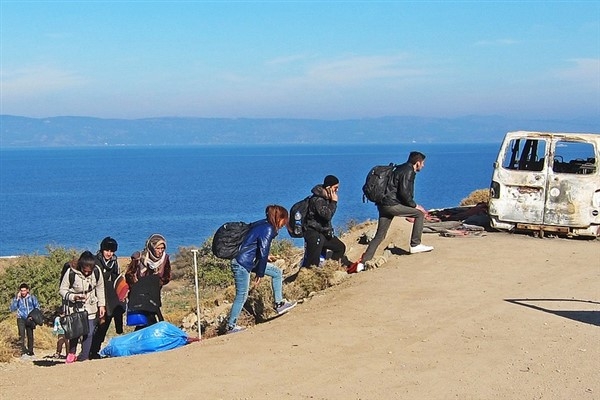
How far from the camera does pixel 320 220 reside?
13031mm

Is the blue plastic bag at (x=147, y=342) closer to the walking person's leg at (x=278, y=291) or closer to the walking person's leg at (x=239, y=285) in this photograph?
the walking person's leg at (x=239, y=285)

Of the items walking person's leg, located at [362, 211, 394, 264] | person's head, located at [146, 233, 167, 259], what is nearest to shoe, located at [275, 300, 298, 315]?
person's head, located at [146, 233, 167, 259]

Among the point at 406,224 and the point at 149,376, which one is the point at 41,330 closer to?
the point at 406,224

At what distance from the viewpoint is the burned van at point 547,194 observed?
15281mm

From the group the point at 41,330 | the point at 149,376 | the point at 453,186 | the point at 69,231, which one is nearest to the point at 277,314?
the point at 149,376

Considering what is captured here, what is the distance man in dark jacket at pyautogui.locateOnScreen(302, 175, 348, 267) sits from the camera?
12.9 meters

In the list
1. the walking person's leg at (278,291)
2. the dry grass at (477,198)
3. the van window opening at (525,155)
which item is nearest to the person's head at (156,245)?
the walking person's leg at (278,291)

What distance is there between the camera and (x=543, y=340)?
30.5 feet

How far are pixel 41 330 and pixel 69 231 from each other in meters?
50.1

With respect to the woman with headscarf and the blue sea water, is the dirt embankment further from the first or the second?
the blue sea water

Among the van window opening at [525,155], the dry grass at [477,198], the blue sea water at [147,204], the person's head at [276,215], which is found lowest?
the blue sea water at [147,204]

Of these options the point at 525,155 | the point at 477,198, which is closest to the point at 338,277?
the point at 525,155

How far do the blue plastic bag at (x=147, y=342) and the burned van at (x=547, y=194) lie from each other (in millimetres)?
7658

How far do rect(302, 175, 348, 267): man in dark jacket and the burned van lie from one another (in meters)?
4.05
